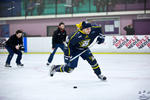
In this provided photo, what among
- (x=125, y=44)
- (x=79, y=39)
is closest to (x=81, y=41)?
(x=79, y=39)

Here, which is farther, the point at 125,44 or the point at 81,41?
the point at 125,44

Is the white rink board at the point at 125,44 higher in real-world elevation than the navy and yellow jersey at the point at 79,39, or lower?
lower

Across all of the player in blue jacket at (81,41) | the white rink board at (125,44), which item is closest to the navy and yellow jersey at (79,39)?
the player in blue jacket at (81,41)

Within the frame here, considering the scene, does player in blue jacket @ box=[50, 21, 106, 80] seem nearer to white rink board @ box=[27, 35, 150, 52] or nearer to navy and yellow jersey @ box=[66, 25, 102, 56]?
navy and yellow jersey @ box=[66, 25, 102, 56]

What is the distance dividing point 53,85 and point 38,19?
10.7m

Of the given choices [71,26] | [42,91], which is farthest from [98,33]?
[71,26]

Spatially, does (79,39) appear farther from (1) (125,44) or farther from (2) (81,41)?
(1) (125,44)

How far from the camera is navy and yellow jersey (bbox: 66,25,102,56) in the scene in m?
3.10

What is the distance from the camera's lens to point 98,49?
821 cm

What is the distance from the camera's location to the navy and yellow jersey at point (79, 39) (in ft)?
10.2

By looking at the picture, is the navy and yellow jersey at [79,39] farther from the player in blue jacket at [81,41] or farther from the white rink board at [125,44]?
the white rink board at [125,44]

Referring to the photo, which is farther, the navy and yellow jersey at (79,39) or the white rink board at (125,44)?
the white rink board at (125,44)

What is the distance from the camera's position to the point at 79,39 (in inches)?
122

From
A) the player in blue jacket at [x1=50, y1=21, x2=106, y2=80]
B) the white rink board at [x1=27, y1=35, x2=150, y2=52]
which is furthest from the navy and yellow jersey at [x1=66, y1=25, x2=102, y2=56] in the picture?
the white rink board at [x1=27, y1=35, x2=150, y2=52]
